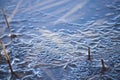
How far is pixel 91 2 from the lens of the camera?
564 cm

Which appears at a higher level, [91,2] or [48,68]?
[91,2]

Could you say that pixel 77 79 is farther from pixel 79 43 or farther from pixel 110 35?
pixel 110 35

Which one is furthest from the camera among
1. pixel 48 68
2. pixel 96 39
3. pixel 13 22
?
pixel 13 22

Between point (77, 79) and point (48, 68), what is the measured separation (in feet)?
1.98

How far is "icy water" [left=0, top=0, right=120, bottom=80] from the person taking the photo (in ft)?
11.7

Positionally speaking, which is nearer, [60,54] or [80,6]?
[60,54]

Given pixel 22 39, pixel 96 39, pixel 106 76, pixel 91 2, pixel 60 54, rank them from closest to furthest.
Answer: pixel 106 76 < pixel 60 54 < pixel 96 39 < pixel 22 39 < pixel 91 2

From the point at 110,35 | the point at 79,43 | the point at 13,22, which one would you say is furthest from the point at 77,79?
the point at 13,22

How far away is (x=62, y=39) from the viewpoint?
4.38m

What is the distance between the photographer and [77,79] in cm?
337

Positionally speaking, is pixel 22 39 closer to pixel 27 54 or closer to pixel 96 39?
pixel 27 54

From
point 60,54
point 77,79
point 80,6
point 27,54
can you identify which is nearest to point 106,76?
point 77,79

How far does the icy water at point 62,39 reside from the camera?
3570 mm

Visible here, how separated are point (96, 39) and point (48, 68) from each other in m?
1.23
